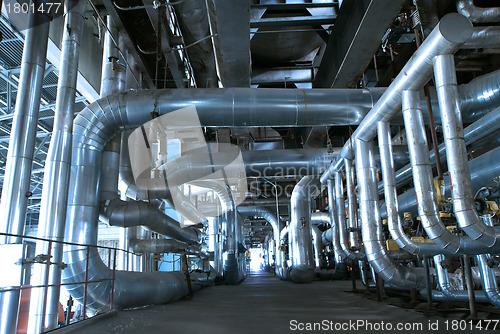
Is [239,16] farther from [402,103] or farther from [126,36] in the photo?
[126,36]

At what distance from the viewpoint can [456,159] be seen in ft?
11.7

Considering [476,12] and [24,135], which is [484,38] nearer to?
[476,12]

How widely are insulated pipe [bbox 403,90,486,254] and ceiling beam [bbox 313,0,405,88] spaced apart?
1.29m

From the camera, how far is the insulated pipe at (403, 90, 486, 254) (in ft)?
13.4

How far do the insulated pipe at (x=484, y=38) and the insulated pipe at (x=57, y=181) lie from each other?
5.72 m

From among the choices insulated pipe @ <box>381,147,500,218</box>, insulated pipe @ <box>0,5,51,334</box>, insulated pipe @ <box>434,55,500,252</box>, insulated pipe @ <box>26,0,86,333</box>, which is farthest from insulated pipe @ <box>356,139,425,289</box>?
insulated pipe @ <box>0,5,51,334</box>

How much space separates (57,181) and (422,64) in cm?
528

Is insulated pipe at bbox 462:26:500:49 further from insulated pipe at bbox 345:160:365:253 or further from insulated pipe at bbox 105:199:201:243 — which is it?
insulated pipe at bbox 105:199:201:243

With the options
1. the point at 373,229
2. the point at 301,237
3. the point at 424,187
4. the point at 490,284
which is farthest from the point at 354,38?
the point at 301,237

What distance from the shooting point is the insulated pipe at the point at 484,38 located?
4.14 metres

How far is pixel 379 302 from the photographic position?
22.0ft

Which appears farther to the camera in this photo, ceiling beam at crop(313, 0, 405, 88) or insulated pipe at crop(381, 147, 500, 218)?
insulated pipe at crop(381, 147, 500, 218)

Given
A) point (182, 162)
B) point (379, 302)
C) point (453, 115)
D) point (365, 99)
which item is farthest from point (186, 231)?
point (453, 115)

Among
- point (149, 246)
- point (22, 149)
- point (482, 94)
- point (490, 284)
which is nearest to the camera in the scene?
point (22, 149)
